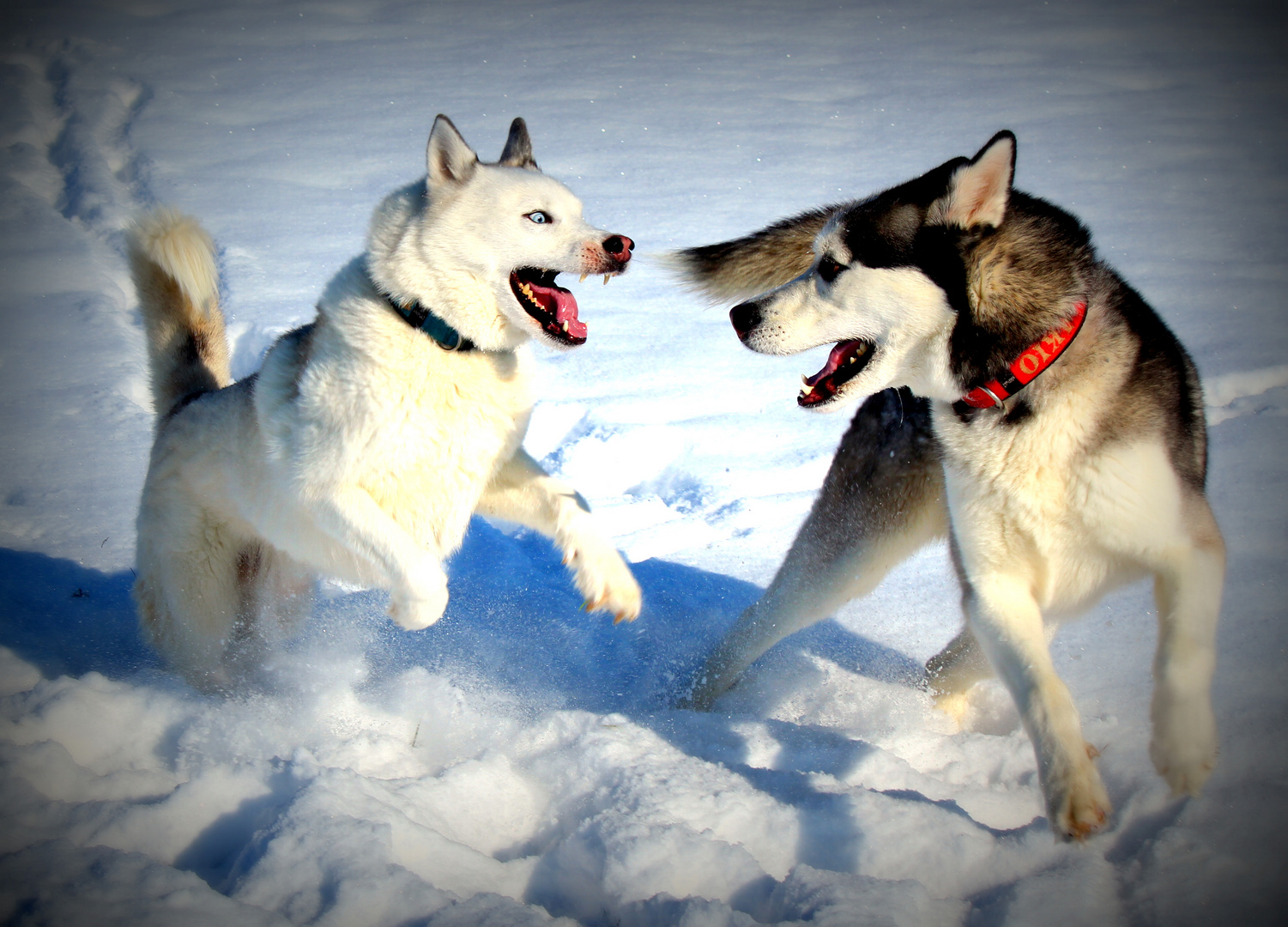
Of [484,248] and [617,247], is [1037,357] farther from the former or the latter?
[484,248]

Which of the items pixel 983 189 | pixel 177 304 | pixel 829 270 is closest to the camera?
pixel 983 189

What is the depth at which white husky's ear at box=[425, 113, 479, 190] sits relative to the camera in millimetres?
2178

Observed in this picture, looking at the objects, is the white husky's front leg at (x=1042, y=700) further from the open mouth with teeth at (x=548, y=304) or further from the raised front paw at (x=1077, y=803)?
the open mouth with teeth at (x=548, y=304)

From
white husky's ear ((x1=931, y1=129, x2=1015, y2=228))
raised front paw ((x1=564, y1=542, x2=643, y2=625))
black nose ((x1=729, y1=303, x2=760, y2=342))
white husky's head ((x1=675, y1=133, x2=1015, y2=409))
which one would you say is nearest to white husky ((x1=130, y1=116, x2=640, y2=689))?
raised front paw ((x1=564, y1=542, x2=643, y2=625))

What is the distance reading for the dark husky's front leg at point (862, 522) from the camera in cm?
239

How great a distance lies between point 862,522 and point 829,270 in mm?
813

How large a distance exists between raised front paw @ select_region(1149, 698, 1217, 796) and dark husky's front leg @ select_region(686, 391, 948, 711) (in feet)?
2.84

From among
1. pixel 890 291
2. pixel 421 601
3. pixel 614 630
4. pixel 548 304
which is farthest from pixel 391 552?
pixel 890 291

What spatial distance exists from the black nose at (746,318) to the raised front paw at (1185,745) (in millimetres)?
1290

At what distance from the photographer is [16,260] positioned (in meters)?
4.68

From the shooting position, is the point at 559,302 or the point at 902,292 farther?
the point at 559,302

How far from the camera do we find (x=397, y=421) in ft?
6.95

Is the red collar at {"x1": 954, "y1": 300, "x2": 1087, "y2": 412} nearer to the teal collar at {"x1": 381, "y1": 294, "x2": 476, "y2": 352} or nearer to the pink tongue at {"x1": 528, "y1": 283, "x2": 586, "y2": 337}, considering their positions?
the pink tongue at {"x1": 528, "y1": 283, "x2": 586, "y2": 337}

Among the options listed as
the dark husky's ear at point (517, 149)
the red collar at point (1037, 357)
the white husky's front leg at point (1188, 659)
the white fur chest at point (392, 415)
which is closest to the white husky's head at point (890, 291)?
the red collar at point (1037, 357)
